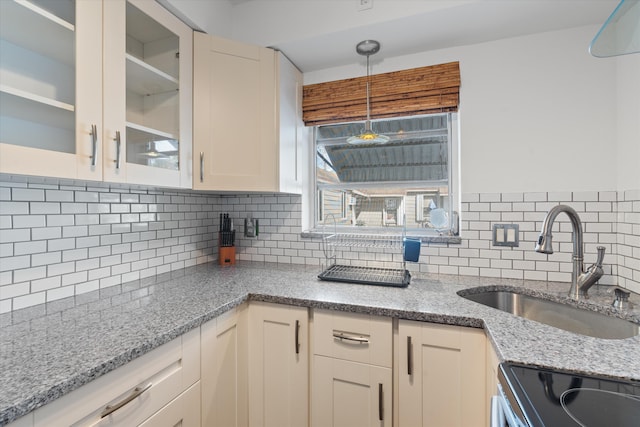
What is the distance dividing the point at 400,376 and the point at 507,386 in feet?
1.62

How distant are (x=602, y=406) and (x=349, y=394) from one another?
0.82 m

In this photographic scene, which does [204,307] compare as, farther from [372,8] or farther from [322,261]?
[372,8]

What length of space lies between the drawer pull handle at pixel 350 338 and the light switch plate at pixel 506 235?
0.95 m

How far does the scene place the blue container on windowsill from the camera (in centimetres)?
162

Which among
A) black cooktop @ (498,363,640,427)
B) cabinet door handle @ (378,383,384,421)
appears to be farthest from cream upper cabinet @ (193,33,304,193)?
black cooktop @ (498,363,640,427)

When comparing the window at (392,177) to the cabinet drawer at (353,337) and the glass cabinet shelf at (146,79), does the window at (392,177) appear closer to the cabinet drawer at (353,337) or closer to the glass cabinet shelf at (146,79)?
the cabinet drawer at (353,337)

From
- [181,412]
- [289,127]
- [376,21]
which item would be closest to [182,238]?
[289,127]

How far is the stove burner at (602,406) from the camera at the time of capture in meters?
0.61

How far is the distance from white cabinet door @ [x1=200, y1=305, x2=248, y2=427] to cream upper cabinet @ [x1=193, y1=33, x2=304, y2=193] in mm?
737

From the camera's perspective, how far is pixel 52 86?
101cm

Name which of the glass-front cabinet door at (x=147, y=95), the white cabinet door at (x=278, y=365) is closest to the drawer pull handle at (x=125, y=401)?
the white cabinet door at (x=278, y=365)

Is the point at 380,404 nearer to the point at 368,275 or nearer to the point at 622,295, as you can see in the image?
the point at 368,275

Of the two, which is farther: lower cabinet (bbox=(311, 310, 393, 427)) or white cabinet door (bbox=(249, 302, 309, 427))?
white cabinet door (bbox=(249, 302, 309, 427))

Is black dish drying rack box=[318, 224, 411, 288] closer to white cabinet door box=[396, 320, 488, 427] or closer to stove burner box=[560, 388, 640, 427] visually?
white cabinet door box=[396, 320, 488, 427]
